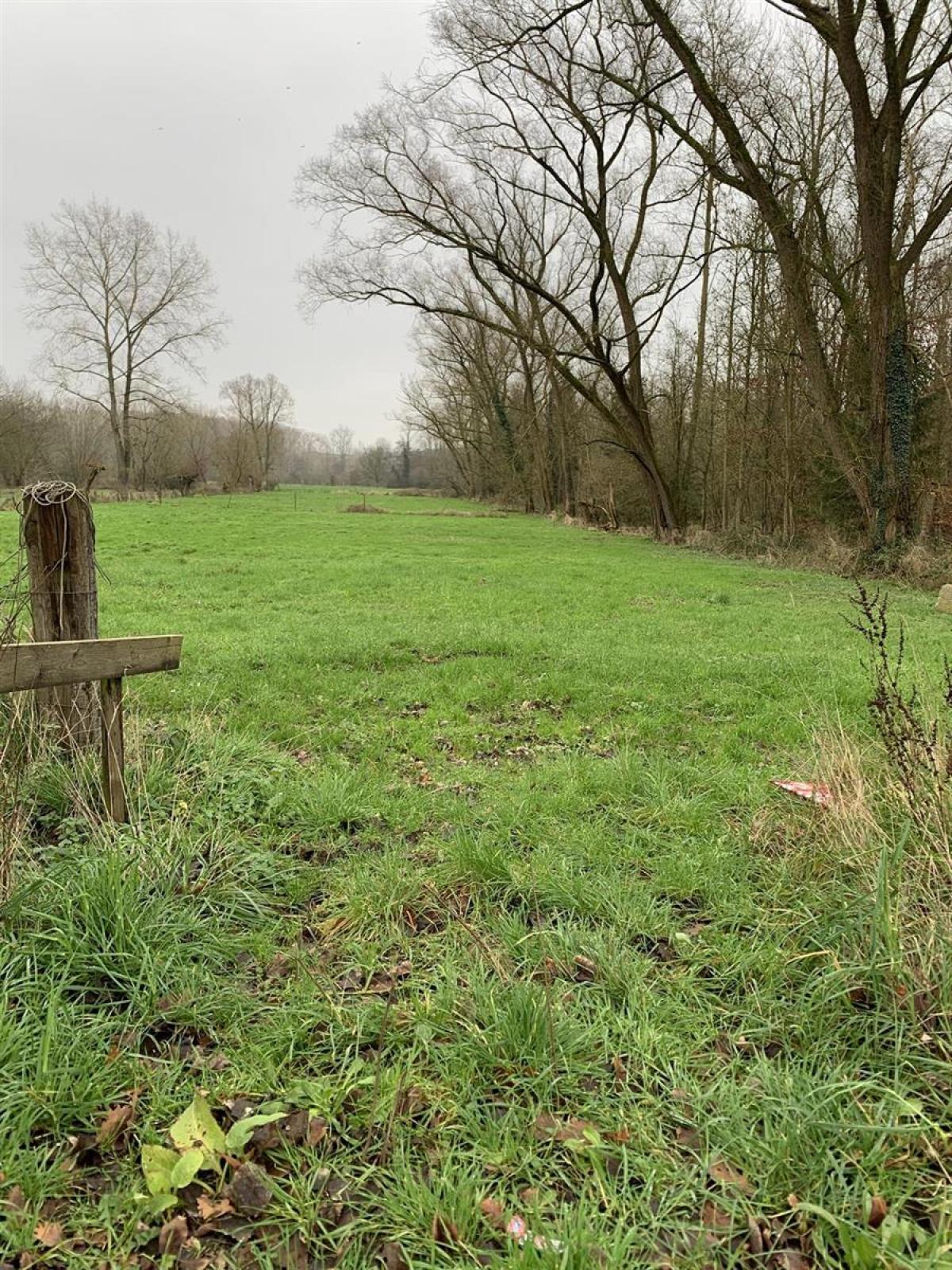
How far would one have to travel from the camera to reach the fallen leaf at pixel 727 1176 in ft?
5.59

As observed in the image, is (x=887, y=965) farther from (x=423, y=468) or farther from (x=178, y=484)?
(x=423, y=468)

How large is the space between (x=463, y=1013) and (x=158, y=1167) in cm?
96

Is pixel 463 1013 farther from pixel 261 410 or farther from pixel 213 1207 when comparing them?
pixel 261 410

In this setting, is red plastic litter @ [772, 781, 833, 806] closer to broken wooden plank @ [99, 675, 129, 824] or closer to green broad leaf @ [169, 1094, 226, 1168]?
green broad leaf @ [169, 1094, 226, 1168]

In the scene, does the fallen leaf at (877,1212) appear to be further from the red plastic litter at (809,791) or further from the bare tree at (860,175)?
the bare tree at (860,175)

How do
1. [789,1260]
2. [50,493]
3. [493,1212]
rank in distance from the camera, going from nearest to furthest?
1. [789,1260]
2. [493,1212]
3. [50,493]

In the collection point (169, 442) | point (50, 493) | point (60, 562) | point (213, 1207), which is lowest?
point (213, 1207)

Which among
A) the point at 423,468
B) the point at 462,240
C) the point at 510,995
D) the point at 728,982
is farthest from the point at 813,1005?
the point at 423,468

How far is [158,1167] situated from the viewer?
1.76 m

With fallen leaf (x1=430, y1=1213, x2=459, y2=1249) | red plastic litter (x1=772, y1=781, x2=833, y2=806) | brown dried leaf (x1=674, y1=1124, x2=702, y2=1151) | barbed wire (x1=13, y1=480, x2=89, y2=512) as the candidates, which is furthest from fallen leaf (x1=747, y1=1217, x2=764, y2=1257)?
barbed wire (x1=13, y1=480, x2=89, y2=512)

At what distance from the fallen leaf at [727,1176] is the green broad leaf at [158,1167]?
1.39 metres

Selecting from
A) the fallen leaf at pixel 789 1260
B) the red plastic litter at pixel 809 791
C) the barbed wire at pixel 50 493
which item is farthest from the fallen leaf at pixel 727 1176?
the barbed wire at pixel 50 493

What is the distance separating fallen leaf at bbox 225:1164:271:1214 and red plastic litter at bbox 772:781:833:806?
2.71m

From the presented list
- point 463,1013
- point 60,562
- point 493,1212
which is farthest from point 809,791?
point 60,562
